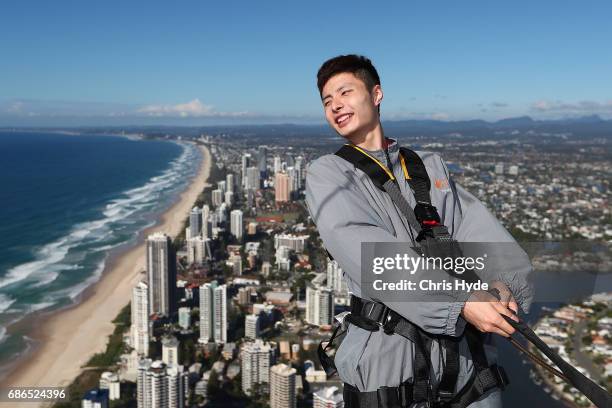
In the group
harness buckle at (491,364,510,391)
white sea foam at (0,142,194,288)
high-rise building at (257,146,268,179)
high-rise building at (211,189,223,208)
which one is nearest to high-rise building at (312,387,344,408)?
harness buckle at (491,364,510,391)

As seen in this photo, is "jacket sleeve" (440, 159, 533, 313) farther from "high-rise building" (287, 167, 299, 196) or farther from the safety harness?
"high-rise building" (287, 167, 299, 196)

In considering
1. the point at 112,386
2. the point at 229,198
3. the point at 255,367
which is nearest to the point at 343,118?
the point at 112,386

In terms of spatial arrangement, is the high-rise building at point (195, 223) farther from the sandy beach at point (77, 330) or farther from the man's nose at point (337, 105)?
the man's nose at point (337, 105)

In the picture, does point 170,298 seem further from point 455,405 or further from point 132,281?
point 455,405

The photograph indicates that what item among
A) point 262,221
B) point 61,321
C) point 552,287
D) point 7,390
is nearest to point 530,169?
point 262,221

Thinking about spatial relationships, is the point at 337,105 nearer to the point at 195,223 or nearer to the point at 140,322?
the point at 140,322

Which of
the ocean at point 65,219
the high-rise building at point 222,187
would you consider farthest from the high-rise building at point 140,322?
the high-rise building at point 222,187
